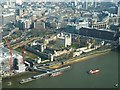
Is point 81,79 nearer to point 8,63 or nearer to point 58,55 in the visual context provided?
point 8,63

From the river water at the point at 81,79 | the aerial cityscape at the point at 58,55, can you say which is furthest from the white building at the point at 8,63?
the river water at the point at 81,79

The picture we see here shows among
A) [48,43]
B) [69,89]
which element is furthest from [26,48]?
[69,89]

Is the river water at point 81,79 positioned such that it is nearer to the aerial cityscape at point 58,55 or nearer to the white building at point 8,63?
the aerial cityscape at point 58,55

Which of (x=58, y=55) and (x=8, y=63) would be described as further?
(x=58, y=55)

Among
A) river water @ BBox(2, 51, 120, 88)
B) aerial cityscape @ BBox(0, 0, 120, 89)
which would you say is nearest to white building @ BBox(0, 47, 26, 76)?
aerial cityscape @ BBox(0, 0, 120, 89)

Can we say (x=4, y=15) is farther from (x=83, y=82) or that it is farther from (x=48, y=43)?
(x=83, y=82)

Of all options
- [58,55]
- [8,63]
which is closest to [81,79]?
[8,63]

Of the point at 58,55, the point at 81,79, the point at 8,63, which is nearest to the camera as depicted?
the point at 81,79

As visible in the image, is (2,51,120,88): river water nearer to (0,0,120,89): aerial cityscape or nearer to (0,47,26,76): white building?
(0,0,120,89): aerial cityscape
